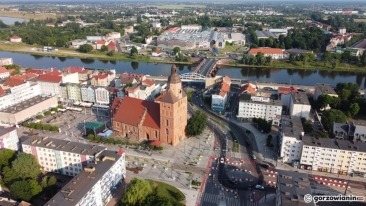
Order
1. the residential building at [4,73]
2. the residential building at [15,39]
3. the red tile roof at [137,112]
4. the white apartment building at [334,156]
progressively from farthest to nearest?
the residential building at [15,39] → the residential building at [4,73] → the red tile roof at [137,112] → the white apartment building at [334,156]

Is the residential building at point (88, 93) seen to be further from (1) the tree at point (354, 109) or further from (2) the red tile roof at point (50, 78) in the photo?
(1) the tree at point (354, 109)

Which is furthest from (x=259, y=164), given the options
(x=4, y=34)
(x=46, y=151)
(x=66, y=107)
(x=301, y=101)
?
(x=4, y=34)

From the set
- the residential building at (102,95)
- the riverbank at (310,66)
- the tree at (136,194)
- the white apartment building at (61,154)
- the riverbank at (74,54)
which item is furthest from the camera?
the riverbank at (74,54)

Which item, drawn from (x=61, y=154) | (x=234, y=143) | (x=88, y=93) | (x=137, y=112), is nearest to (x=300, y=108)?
(x=234, y=143)

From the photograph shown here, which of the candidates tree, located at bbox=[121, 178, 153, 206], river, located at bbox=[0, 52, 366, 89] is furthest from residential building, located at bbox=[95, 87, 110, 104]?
tree, located at bbox=[121, 178, 153, 206]

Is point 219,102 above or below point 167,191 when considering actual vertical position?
above

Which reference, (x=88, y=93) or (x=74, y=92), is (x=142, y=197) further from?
(x=74, y=92)

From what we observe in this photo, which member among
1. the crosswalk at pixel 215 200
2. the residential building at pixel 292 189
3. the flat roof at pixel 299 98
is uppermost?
the flat roof at pixel 299 98

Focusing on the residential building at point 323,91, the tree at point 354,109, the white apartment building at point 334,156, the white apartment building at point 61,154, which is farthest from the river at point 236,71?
the white apartment building at point 61,154
